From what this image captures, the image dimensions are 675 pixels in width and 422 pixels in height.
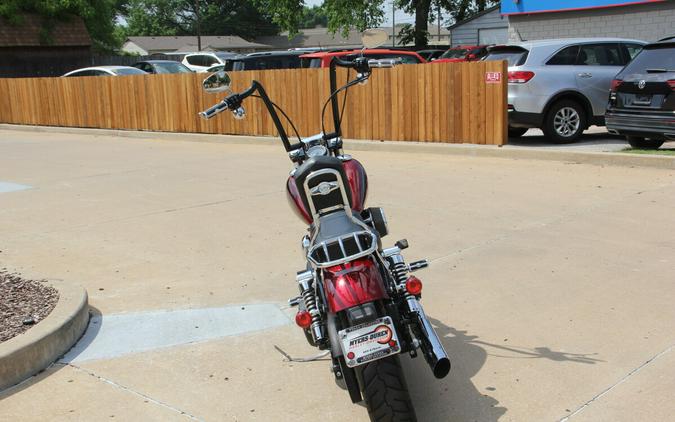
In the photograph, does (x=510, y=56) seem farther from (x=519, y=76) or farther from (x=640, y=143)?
(x=640, y=143)

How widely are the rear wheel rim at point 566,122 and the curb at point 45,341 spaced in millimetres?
9066

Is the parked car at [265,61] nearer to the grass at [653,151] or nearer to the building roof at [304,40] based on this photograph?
the grass at [653,151]

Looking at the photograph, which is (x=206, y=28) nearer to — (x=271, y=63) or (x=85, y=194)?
(x=271, y=63)

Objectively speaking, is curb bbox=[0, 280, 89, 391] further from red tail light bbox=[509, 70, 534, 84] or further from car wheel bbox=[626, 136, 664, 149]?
red tail light bbox=[509, 70, 534, 84]

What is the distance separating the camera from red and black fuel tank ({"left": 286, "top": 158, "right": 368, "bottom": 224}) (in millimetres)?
3760

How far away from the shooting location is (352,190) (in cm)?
388

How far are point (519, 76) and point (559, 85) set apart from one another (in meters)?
0.63

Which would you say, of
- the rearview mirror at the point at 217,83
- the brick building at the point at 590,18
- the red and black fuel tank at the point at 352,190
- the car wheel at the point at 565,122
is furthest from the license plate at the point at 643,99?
the brick building at the point at 590,18

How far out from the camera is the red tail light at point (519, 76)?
1187 centimetres

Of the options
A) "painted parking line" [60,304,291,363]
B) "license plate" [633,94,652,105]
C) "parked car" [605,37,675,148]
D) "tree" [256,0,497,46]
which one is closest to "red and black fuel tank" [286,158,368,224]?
"painted parking line" [60,304,291,363]

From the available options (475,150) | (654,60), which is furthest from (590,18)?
(654,60)

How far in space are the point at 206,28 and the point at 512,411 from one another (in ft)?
298

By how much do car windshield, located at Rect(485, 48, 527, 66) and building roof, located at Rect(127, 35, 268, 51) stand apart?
221 feet

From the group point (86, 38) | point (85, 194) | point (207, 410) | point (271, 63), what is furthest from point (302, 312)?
point (86, 38)
